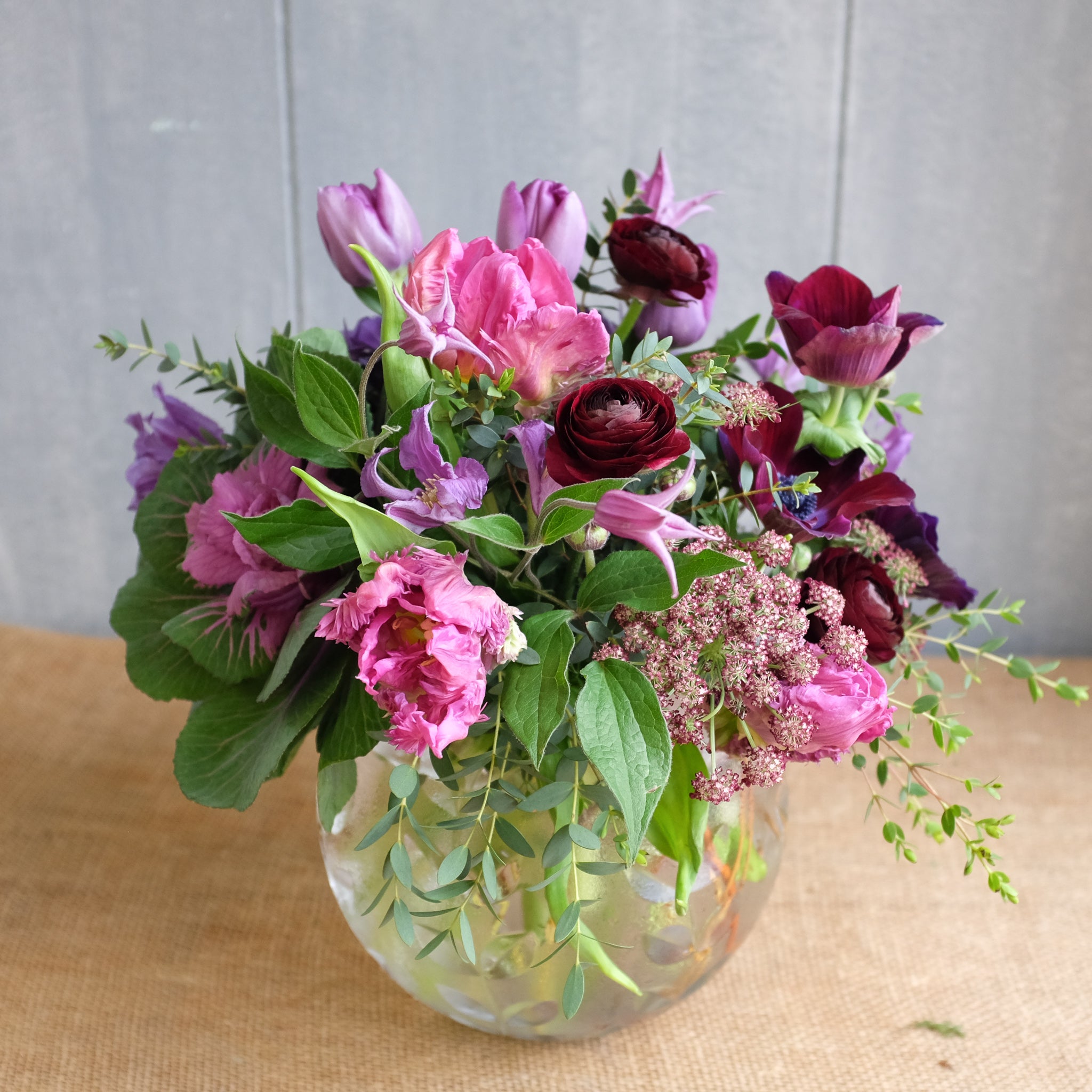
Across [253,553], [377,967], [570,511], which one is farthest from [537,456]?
[377,967]

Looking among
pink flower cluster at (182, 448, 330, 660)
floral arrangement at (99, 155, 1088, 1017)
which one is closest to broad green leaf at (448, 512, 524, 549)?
floral arrangement at (99, 155, 1088, 1017)

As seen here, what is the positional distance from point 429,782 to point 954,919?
412 mm

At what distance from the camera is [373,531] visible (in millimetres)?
342

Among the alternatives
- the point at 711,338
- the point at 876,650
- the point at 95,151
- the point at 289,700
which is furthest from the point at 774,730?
the point at 95,151

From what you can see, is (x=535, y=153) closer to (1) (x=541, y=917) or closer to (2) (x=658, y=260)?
(2) (x=658, y=260)

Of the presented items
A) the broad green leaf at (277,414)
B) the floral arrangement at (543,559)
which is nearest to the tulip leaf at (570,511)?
the floral arrangement at (543,559)

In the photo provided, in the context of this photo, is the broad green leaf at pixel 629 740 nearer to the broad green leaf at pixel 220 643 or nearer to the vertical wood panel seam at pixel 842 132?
the broad green leaf at pixel 220 643

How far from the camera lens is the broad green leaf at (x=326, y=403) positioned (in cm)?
37

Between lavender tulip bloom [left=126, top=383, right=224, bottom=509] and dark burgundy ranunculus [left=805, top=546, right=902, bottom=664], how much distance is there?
32 cm

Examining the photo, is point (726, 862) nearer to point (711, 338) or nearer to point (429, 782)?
point (429, 782)

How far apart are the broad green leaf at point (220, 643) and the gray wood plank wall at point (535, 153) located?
0.65 meters

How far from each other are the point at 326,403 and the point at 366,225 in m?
0.14

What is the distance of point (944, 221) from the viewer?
3.35ft

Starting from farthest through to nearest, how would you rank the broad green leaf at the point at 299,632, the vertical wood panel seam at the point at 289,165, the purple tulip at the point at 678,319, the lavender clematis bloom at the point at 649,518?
the vertical wood panel seam at the point at 289,165, the purple tulip at the point at 678,319, the broad green leaf at the point at 299,632, the lavender clematis bloom at the point at 649,518
